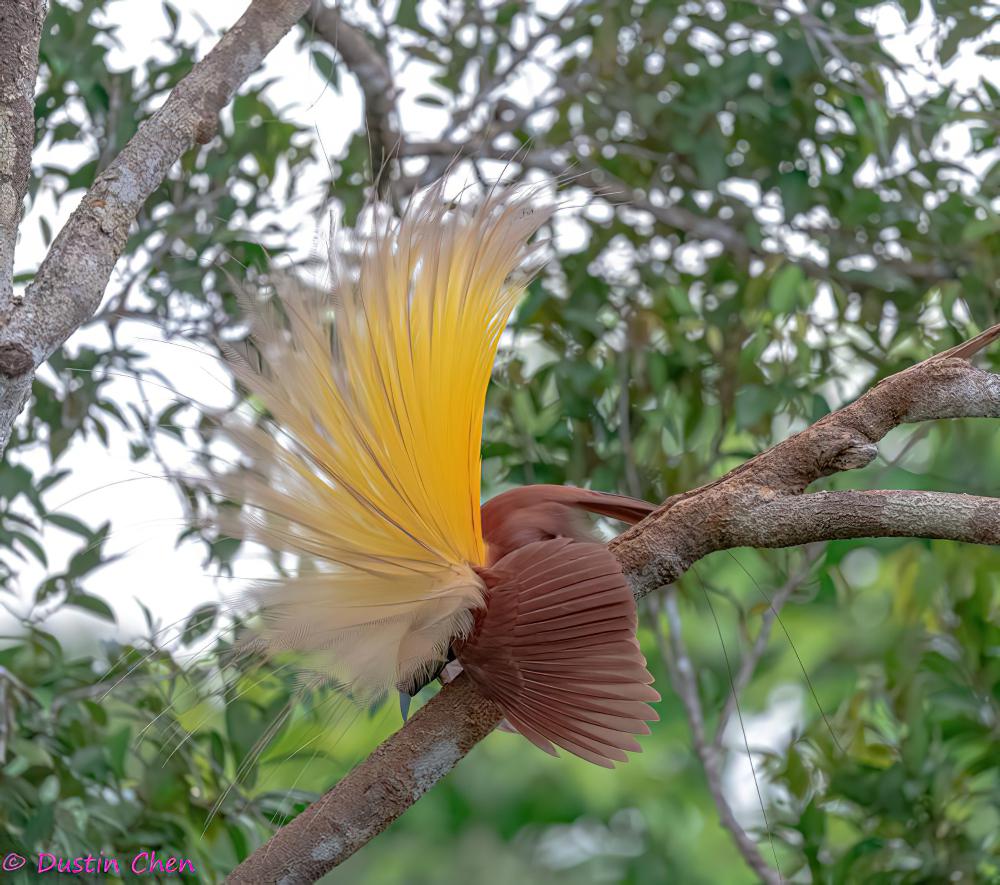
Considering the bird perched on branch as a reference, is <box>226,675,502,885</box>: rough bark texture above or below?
below

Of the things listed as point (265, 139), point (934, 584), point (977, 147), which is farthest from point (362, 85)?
point (934, 584)

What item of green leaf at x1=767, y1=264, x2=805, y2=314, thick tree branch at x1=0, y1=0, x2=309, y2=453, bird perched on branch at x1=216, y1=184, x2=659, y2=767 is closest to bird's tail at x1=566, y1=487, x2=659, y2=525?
bird perched on branch at x1=216, y1=184, x2=659, y2=767

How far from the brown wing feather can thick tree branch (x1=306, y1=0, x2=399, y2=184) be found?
0.65 metres

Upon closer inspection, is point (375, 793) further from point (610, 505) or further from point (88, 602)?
point (88, 602)

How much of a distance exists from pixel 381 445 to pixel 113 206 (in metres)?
0.17

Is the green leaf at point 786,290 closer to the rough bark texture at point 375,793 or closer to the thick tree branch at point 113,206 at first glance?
the thick tree branch at point 113,206

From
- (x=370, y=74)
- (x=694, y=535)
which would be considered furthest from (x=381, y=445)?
(x=370, y=74)

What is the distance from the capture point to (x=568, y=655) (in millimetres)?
414

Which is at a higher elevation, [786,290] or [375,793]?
[786,290]

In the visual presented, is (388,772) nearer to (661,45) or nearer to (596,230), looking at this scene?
(596,230)

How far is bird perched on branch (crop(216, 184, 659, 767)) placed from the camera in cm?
42

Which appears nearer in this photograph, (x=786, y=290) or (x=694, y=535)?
(x=694, y=535)

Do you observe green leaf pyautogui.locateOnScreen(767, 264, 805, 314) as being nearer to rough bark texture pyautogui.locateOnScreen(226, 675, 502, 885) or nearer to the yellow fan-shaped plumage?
the yellow fan-shaped plumage

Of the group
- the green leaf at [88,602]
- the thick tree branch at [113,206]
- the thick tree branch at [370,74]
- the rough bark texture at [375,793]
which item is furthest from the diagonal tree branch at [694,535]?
the thick tree branch at [370,74]
